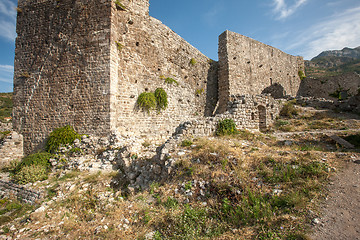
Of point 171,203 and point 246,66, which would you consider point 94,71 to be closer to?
point 171,203

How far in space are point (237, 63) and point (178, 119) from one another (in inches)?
317

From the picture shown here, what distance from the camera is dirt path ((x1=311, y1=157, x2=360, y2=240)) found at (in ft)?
9.82

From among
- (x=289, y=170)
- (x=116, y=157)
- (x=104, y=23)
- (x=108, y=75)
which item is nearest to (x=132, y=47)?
(x=104, y=23)

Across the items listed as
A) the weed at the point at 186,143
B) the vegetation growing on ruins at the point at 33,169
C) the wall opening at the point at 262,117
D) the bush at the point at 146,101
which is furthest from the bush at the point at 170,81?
the vegetation growing on ruins at the point at 33,169

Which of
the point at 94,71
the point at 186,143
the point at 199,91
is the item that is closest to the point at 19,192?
the point at 94,71

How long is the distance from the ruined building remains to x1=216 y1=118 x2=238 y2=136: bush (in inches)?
32.7

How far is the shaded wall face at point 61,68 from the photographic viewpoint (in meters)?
10.1

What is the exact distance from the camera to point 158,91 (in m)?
12.2

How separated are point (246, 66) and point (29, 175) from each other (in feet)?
58.0

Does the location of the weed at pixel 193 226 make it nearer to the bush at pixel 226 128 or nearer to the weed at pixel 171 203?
the weed at pixel 171 203

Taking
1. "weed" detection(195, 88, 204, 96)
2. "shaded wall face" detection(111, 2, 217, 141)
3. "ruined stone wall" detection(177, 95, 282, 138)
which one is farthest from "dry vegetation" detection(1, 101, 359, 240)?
"weed" detection(195, 88, 204, 96)

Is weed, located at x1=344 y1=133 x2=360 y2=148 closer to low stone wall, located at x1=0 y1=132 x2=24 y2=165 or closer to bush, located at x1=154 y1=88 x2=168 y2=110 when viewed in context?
bush, located at x1=154 y1=88 x2=168 y2=110

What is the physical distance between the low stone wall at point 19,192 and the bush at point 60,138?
227cm

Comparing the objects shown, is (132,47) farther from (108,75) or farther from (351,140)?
(351,140)
